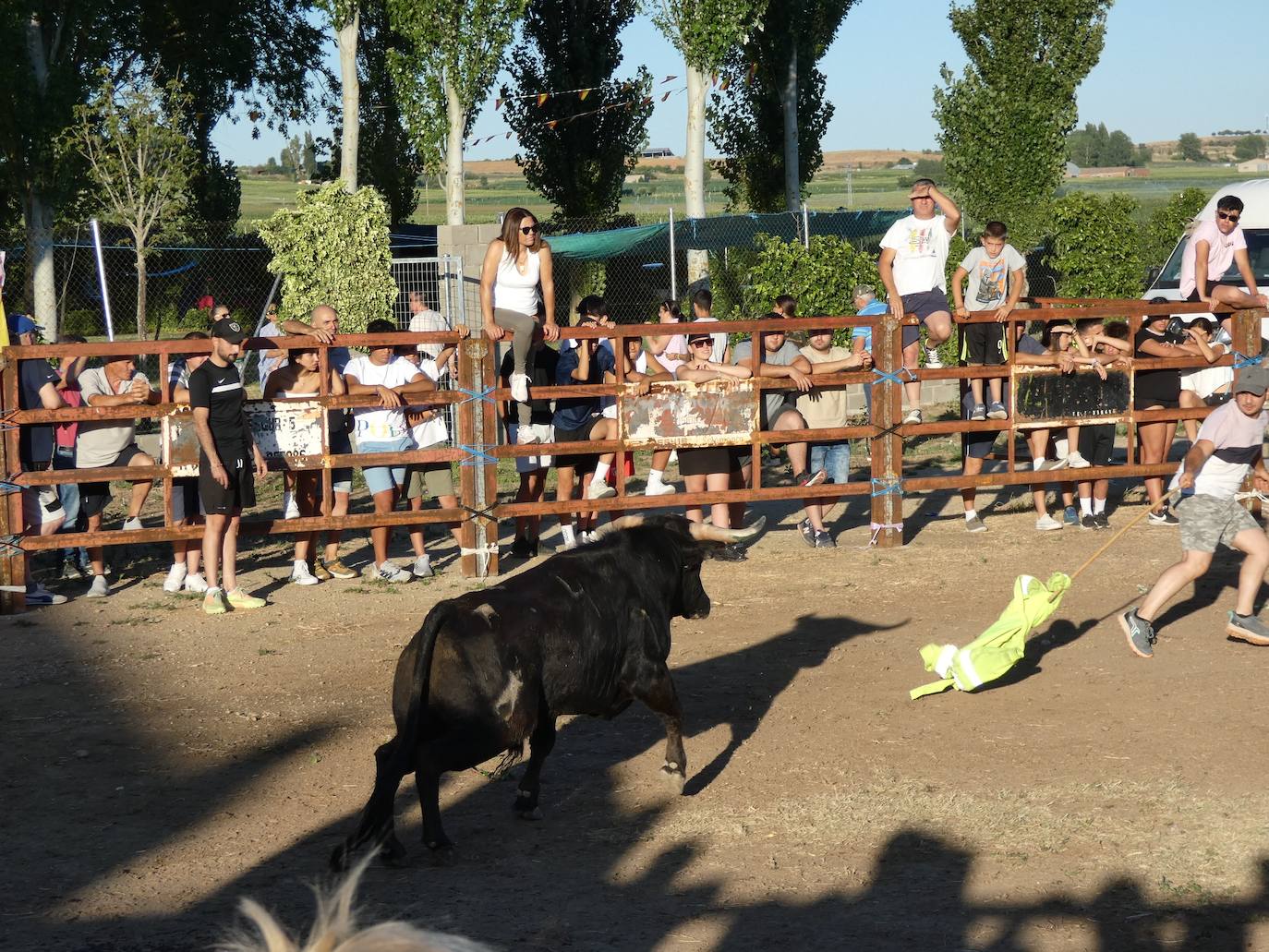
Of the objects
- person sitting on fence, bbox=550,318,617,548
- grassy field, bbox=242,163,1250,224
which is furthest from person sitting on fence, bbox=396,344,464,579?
grassy field, bbox=242,163,1250,224

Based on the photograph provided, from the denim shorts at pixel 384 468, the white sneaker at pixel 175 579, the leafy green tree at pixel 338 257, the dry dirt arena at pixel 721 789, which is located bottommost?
the dry dirt arena at pixel 721 789

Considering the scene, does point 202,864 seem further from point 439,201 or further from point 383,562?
point 439,201

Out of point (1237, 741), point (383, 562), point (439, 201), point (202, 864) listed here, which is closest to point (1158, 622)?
point (1237, 741)

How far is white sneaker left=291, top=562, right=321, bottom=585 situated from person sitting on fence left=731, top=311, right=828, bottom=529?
3.48 metres

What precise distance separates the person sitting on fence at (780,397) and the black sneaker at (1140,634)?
3.56 meters

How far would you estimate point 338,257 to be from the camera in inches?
952

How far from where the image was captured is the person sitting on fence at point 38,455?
1050 centimetres

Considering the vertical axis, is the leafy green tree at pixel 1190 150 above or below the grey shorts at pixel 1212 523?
above

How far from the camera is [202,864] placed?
6.01 metres

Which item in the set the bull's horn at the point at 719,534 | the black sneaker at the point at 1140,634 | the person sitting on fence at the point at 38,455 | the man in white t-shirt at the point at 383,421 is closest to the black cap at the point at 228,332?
the man in white t-shirt at the point at 383,421

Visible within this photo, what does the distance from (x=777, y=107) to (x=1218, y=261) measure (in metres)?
23.2

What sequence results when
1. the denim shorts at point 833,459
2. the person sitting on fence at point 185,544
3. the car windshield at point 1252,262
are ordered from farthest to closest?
the car windshield at point 1252,262
the denim shorts at point 833,459
the person sitting on fence at point 185,544

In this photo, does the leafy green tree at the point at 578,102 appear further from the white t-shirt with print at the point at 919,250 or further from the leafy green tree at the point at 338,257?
the white t-shirt with print at the point at 919,250

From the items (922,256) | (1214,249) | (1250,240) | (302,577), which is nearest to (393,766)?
(302,577)
